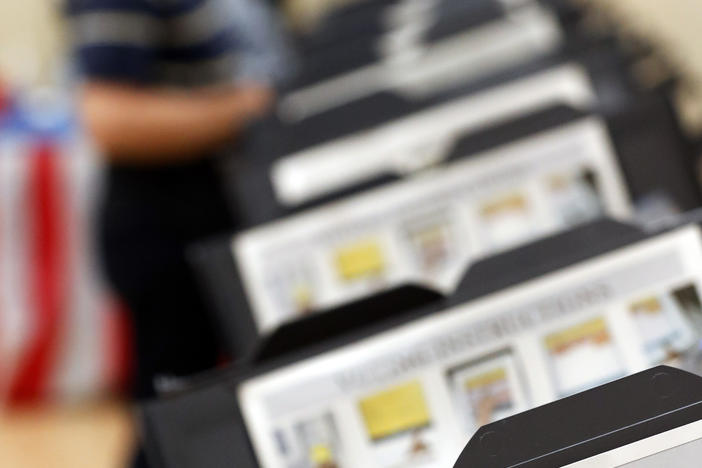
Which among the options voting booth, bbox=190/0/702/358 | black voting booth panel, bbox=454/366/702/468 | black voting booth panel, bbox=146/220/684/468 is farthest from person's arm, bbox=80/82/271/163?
black voting booth panel, bbox=454/366/702/468

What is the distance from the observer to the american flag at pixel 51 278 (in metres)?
1.83

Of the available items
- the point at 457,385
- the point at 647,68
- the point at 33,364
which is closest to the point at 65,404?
the point at 33,364

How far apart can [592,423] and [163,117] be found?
0.76 m

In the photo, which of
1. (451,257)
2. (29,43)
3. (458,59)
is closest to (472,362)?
(451,257)

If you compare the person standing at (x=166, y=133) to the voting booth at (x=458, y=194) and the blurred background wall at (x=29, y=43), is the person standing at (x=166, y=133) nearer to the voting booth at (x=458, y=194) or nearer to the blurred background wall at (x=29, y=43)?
the voting booth at (x=458, y=194)

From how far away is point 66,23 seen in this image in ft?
3.38

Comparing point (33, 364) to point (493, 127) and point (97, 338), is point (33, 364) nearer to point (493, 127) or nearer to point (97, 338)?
point (97, 338)

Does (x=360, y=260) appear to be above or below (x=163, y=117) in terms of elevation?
below

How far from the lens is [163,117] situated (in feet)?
3.33

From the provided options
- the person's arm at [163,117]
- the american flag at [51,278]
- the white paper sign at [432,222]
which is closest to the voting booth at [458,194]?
the white paper sign at [432,222]

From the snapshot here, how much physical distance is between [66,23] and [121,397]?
1.05m

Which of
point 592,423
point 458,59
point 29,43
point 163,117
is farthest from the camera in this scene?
point 29,43

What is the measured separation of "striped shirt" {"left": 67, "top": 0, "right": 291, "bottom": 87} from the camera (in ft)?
3.12

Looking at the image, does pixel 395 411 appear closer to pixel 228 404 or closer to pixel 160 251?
pixel 228 404
